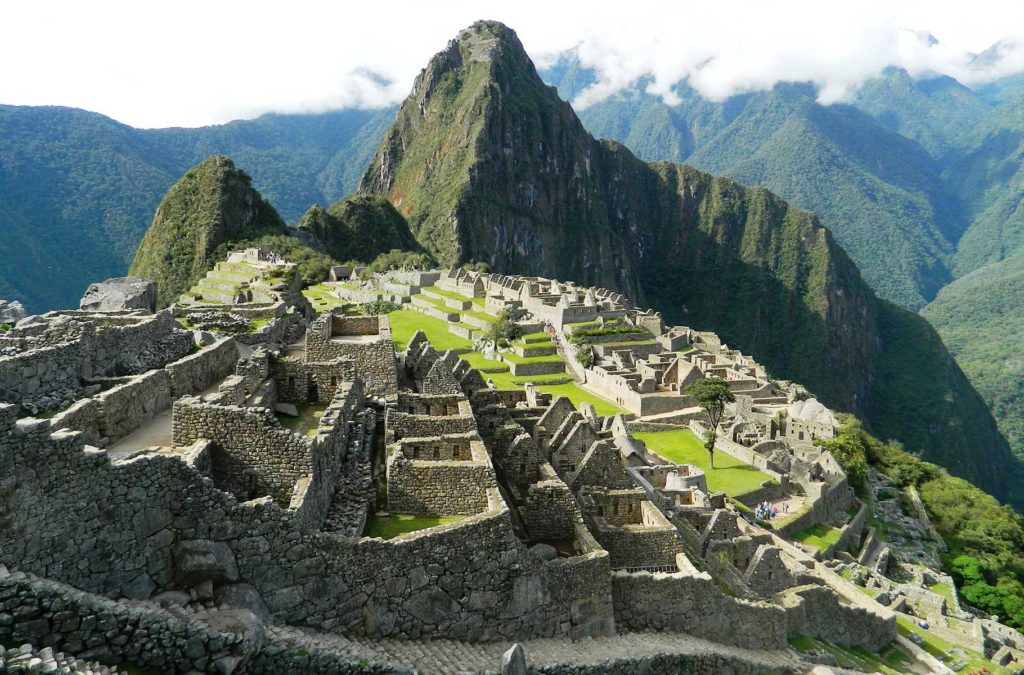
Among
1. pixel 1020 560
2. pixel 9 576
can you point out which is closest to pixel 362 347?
pixel 9 576

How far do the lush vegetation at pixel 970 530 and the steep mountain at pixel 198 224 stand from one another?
8905 centimetres

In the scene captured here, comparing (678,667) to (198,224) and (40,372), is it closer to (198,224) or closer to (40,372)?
(40,372)

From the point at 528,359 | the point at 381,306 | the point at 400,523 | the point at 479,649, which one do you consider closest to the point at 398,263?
the point at 381,306

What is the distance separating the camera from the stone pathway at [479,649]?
9047 mm

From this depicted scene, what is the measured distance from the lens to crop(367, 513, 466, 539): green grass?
10969 mm

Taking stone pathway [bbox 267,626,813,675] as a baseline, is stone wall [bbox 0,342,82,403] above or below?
above

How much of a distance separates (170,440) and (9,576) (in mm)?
3767

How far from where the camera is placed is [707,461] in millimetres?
38438

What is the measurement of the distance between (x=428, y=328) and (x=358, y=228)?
96910mm

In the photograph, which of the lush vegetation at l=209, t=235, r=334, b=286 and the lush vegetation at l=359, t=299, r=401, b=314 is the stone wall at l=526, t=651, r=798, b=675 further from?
the lush vegetation at l=209, t=235, r=334, b=286

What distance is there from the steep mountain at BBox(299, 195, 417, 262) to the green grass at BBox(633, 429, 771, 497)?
10398 cm

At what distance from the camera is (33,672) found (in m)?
6.17

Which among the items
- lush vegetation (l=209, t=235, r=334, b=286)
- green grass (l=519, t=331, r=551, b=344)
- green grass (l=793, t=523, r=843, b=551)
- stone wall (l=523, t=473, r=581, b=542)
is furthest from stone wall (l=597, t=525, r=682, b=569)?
lush vegetation (l=209, t=235, r=334, b=286)

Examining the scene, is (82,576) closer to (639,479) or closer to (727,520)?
(639,479)
